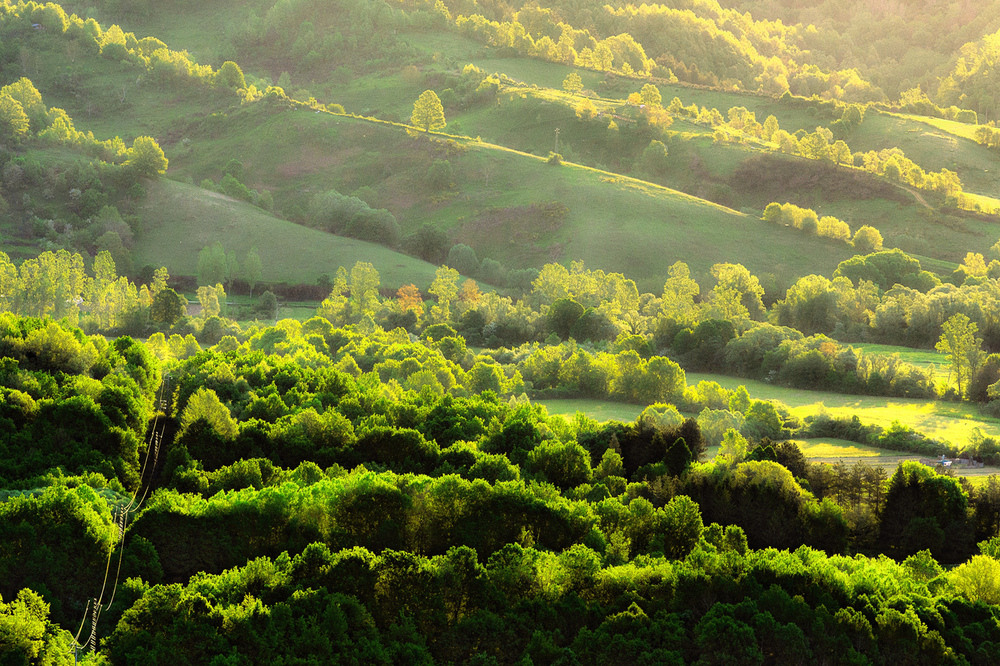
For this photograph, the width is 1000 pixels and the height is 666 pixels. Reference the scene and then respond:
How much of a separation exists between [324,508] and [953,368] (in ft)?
216

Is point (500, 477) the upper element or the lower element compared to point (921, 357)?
lower

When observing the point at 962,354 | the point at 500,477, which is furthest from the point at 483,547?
the point at 962,354

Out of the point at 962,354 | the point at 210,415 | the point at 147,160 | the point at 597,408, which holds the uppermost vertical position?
the point at 147,160

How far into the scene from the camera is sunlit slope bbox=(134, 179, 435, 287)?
144 metres

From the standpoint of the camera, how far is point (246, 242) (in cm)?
15275

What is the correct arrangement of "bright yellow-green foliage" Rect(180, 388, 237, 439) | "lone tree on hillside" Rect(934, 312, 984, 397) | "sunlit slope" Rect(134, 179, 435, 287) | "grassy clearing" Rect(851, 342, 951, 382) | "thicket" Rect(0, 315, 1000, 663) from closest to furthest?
1. "thicket" Rect(0, 315, 1000, 663)
2. "bright yellow-green foliage" Rect(180, 388, 237, 439)
3. "lone tree on hillside" Rect(934, 312, 984, 397)
4. "grassy clearing" Rect(851, 342, 951, 382)
5. "sunlit slope" Rect(134, 179, 435, 287)

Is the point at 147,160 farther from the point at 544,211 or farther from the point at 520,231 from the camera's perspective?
the point at 544,211

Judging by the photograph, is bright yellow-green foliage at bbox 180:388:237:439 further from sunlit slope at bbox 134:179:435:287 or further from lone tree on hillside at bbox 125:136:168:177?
lone tree on hillside at bbox 125:136:168:177

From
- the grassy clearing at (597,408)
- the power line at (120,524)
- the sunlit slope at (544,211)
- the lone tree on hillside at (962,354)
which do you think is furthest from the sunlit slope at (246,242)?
the power line at (120,524)

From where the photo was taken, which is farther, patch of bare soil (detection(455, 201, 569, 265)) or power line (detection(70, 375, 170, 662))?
patch of bare soil (detection(455, 201, 569, 265))

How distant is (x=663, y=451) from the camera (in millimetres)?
49719

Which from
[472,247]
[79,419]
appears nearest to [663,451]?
[79,419]

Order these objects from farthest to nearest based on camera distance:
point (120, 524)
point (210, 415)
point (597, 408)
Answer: point (597, 408) < point (210, 415) < point (120, 524)

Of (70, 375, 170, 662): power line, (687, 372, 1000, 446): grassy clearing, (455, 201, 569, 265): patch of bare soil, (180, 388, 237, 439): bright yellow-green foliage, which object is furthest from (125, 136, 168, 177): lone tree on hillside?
(180, 388, 237, 439): bright yellow-green foliage
